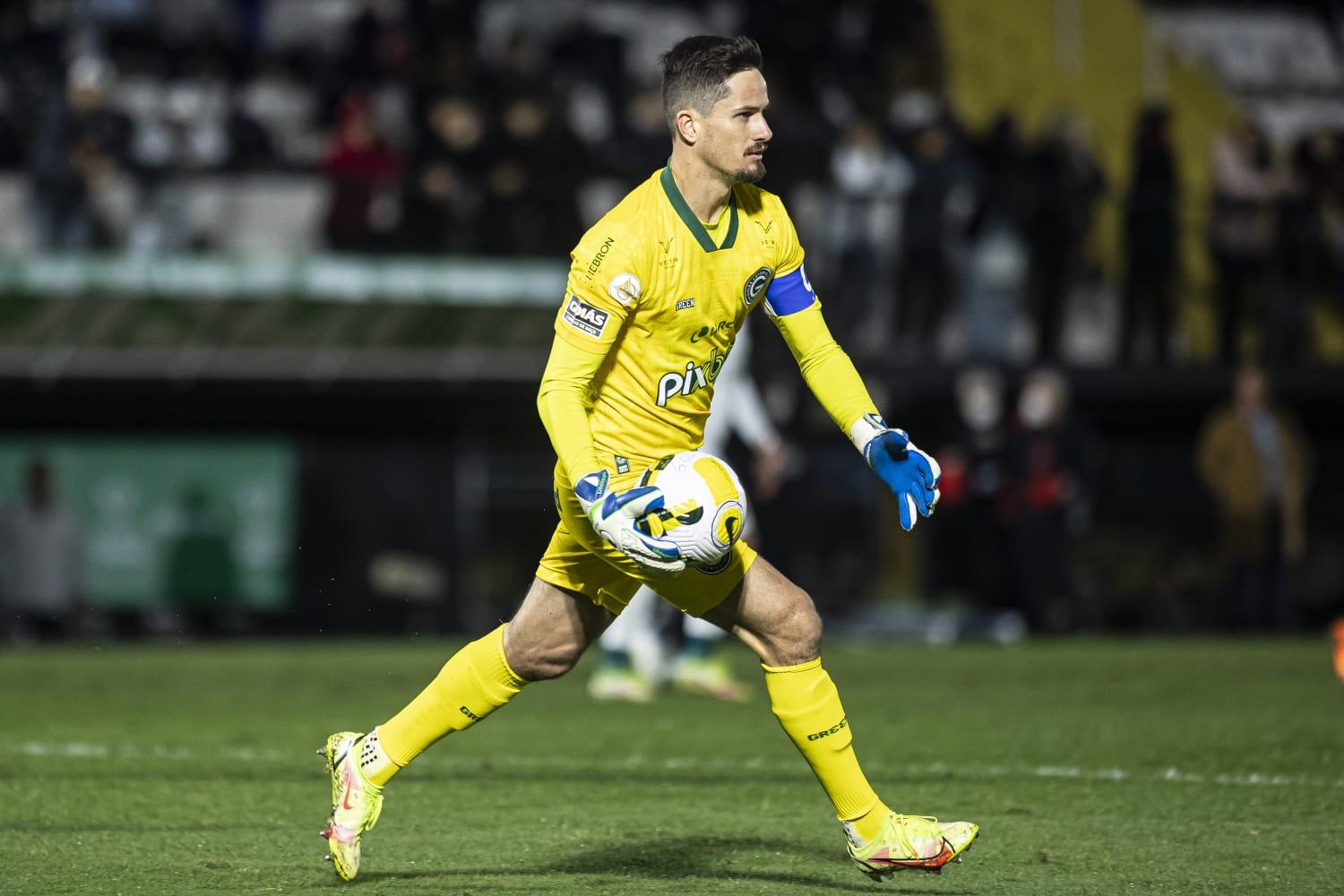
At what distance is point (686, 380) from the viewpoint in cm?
589

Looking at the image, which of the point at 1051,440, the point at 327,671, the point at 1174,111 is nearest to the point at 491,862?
the point at 327,671

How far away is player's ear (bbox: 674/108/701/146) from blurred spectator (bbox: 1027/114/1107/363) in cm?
1313

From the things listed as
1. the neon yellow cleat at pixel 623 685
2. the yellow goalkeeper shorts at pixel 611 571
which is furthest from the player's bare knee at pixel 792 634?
the neon yellow cleat at pixel 623 685

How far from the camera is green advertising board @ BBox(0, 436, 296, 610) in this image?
18.3 metres

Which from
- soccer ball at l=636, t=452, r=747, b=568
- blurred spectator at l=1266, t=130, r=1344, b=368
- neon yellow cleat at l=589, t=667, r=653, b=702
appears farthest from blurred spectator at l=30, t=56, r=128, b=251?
soccer ball at l=636, t=452, r=747, b=568

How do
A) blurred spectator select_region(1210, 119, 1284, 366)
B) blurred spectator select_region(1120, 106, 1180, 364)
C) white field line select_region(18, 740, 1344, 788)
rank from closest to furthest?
1. white field line select_region(18, 740, 1344, 788)
2. blurred spectator select_region(1120, 106, 1180, 364)
3. blurred spectator select_region(1210, 119, 1284, 366)

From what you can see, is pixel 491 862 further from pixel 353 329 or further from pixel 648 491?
pixel 353 329

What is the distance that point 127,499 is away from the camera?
18516 millimetres

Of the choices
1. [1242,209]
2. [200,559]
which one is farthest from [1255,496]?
[200,559]

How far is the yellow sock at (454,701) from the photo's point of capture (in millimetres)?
5996

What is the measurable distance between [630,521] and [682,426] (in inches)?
26.3

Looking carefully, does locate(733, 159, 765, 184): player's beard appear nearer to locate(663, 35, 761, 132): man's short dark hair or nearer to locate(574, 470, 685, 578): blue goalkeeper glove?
locate(663, 35, 761, 132): man's short dark hair

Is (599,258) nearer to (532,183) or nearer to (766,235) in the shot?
(766,235)

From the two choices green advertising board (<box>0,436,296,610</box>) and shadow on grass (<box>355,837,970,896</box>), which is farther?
green advertising board (<box>0,436,296,610</box>)
